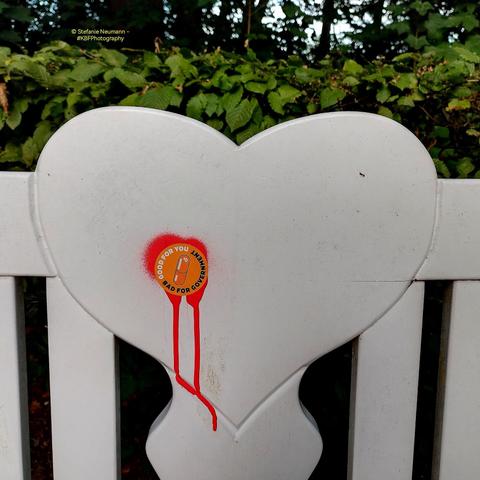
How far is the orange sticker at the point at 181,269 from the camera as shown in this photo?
795 mm

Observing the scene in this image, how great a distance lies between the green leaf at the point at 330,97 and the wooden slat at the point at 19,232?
2.52ft

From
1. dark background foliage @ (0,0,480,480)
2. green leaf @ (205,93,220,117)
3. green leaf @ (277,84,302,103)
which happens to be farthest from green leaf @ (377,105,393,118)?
green leaf @ (205,93,220,117)

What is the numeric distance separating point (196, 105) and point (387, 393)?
81cm

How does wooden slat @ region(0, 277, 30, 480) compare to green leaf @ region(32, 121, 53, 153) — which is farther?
green leaf @ region(32, 121, 53, 153)

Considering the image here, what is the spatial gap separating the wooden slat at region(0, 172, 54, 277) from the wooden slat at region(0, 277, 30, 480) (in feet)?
0.13

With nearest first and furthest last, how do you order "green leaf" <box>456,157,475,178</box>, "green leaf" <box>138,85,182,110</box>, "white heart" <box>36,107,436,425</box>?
1. "white heart" <box>36,107,436,425</box>
2. "green leaf" <box>138,85,182,110</box>
3. "green leaf" <box>456,157,475,178</box>

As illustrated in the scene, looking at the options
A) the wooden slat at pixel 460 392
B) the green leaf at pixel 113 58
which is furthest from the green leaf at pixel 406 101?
the green leaf at pixel 113 58

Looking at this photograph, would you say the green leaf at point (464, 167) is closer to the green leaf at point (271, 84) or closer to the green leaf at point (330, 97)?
the green leaf at point (330, 97)

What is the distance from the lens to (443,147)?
1410 millimetres

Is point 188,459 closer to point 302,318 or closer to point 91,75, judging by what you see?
point 302,318

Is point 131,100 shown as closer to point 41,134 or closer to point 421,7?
point 41,134

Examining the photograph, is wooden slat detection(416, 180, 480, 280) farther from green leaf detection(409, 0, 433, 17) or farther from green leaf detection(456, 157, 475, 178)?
green leaf detection(409, 0, 433, 17)

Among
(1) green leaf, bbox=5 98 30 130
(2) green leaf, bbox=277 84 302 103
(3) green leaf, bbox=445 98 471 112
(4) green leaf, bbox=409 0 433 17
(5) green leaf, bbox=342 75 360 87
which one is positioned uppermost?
(4) green leaf, bbox=409 0 433 17

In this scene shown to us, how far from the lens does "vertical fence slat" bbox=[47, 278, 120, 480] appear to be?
2.77 feet
